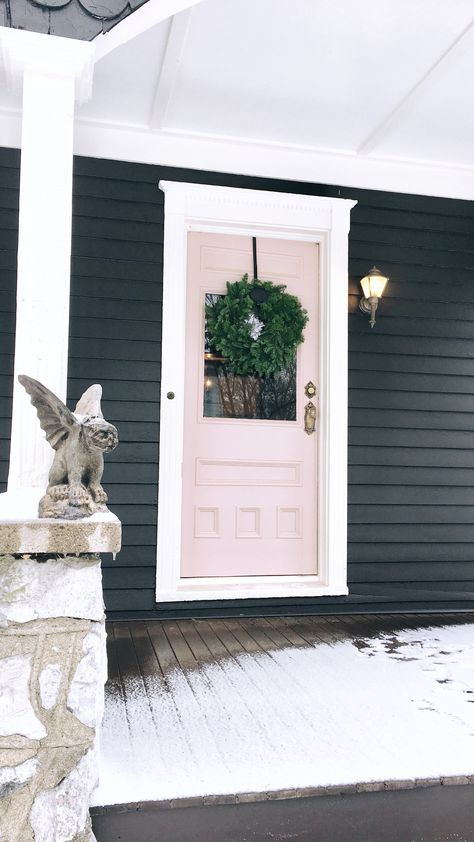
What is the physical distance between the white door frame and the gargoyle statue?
73.1 inches

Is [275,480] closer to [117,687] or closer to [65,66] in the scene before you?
[117,687]

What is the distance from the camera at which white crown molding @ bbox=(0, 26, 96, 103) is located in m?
2.24

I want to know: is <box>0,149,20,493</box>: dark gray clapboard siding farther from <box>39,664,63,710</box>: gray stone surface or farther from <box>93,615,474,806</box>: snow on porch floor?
<box>39,664,63,710</box>: gray stone surface

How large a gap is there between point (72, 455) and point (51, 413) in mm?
119

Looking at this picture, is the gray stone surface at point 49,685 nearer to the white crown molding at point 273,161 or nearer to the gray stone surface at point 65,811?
the gray stone surface at point 65,811

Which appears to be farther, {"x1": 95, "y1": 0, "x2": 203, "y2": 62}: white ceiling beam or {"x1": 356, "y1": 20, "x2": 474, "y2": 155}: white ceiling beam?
{"x1": 356, "y1": 20, "x2": 474, "y2": 155}: white ceiling beam

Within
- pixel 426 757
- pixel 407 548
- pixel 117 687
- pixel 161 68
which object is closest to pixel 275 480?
pixel 407 548

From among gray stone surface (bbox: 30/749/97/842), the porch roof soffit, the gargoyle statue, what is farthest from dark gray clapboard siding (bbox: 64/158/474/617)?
gray stone surface (bbox: 30/749/97/842)

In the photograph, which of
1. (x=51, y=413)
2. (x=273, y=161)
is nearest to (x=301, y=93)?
(x=273, y=161)

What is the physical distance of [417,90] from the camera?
3150mm

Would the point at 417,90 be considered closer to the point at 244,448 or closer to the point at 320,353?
the point at 320,353

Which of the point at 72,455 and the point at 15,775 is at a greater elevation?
the point at 72,455

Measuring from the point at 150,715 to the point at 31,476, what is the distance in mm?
934

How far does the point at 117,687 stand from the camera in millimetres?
2316
